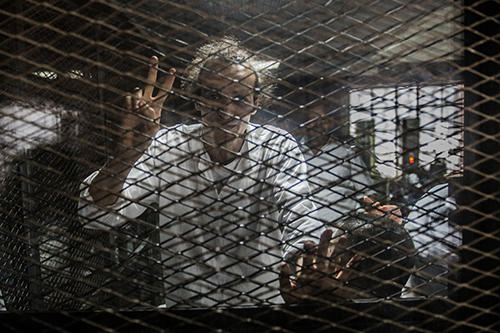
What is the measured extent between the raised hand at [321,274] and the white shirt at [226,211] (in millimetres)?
21

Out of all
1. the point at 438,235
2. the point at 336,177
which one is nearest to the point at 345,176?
the point at 336,177

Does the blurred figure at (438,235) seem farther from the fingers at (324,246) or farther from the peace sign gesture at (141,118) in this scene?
the peace sign gesture at (141,118)

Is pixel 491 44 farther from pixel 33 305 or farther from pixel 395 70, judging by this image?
pixel 33 305

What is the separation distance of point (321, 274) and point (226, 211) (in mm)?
160

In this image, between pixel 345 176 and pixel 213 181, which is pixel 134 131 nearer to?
pixel 213 181

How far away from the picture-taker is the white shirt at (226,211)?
51 centimetres

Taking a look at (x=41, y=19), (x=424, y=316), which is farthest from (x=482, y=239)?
(x=41, y=19)

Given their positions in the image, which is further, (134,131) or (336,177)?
(336,177)

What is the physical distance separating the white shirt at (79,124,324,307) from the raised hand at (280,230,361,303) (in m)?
0.02

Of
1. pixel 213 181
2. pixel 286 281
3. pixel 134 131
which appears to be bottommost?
pixel 286 281

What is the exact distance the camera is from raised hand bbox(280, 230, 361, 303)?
1.82ft

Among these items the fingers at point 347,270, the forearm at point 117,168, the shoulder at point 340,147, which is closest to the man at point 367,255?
the fingers at point 347,270

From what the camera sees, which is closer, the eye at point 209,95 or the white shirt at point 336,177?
the white shirt at point 336,177

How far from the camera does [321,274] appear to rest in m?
0.56
